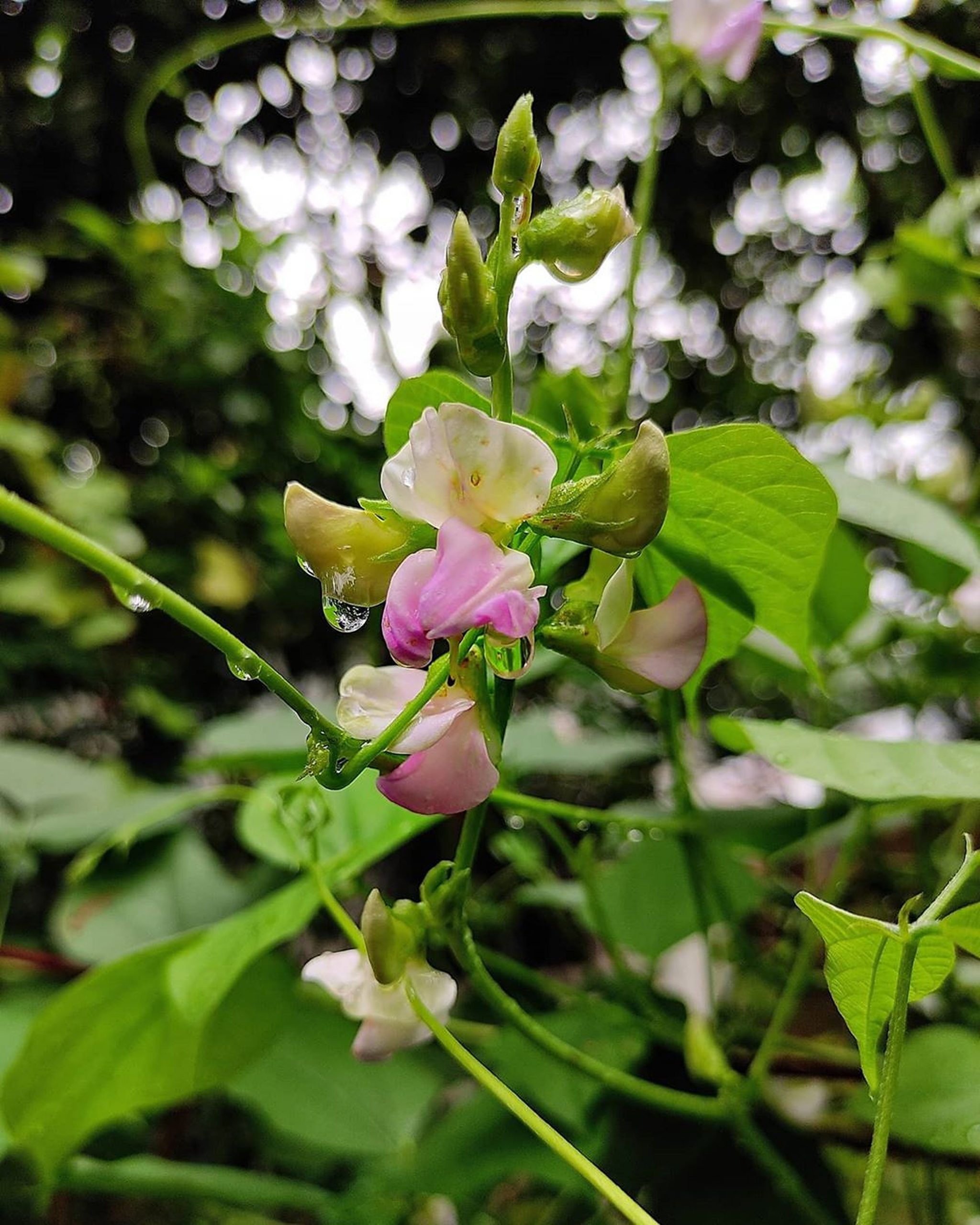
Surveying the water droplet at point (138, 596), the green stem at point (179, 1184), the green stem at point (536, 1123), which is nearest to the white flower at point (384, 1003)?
the green stem at point (536, 1123)

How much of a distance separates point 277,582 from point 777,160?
2.25 ft

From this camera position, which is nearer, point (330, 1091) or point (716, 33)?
point (716, 33)

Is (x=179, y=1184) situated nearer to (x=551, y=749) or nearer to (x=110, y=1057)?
(x=110, y=1057)

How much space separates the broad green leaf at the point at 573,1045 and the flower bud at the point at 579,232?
1.09ft

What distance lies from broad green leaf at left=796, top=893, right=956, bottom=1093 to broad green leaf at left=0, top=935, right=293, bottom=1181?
0.27 meters

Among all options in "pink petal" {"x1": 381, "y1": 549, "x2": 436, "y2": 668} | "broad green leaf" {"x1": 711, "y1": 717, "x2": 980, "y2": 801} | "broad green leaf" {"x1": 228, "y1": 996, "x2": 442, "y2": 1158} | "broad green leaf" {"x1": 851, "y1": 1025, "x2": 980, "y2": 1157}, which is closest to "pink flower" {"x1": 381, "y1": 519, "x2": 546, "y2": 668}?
"pink petal" {"x1": 381, "y1": 549, "x2": 436, "y2": 668}

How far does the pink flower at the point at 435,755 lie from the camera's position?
0.17 m

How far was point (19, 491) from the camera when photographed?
35.5 inches

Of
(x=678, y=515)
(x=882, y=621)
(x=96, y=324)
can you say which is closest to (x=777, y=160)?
(x=882, y=621)

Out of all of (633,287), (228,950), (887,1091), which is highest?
(633,287)

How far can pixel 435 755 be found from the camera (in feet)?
0.56

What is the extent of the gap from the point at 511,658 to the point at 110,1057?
0.30 m

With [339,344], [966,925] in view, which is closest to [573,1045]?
[966,925]

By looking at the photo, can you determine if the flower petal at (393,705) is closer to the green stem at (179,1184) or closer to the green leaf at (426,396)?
the green leaf at (426,396)
